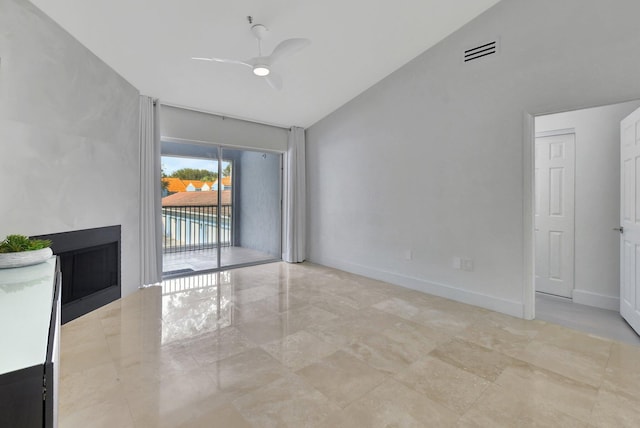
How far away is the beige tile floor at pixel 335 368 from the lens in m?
1.71

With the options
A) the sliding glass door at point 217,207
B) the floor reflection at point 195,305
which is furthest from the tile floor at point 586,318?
the sliding glass door at point 217,207

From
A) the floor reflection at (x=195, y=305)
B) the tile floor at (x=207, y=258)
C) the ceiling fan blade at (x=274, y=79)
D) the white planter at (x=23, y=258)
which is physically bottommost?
the floor reflection at (x=195, y=305)

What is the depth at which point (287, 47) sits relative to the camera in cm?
262

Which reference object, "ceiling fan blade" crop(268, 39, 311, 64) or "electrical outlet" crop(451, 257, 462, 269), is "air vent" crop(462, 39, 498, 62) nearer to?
"ceiling fan blade" crop(268, 39, 311, 64)

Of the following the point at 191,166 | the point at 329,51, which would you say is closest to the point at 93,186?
the point at 191,166

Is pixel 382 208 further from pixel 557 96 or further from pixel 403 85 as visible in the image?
pixel 557 96

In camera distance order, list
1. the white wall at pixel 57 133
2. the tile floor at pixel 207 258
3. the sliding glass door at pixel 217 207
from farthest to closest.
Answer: the tile floor at pixel 207 258 → the sliding glass door at pixel 217 207 → the white wall at pixel 57 133

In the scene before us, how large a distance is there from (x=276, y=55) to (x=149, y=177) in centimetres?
248

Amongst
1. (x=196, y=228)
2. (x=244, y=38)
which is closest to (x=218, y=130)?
(x=196, y=228)

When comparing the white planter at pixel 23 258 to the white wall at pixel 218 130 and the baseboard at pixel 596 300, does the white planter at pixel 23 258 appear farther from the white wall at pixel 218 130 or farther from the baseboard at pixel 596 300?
the baseboard at pixel 596 300

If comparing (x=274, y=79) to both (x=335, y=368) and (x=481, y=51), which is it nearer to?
(x=481, y=51)

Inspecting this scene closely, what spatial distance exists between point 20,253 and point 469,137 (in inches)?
157

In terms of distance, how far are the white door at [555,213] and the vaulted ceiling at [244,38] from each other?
76.1 inches

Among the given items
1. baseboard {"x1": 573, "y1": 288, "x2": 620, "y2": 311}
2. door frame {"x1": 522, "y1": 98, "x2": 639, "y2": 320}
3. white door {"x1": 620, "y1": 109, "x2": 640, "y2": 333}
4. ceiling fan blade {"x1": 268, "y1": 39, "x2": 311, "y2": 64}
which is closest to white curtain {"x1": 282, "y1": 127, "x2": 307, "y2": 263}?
ceiling fan blade {"x1": 268, "y1": 39, "x2": 311, "y2": 64}
